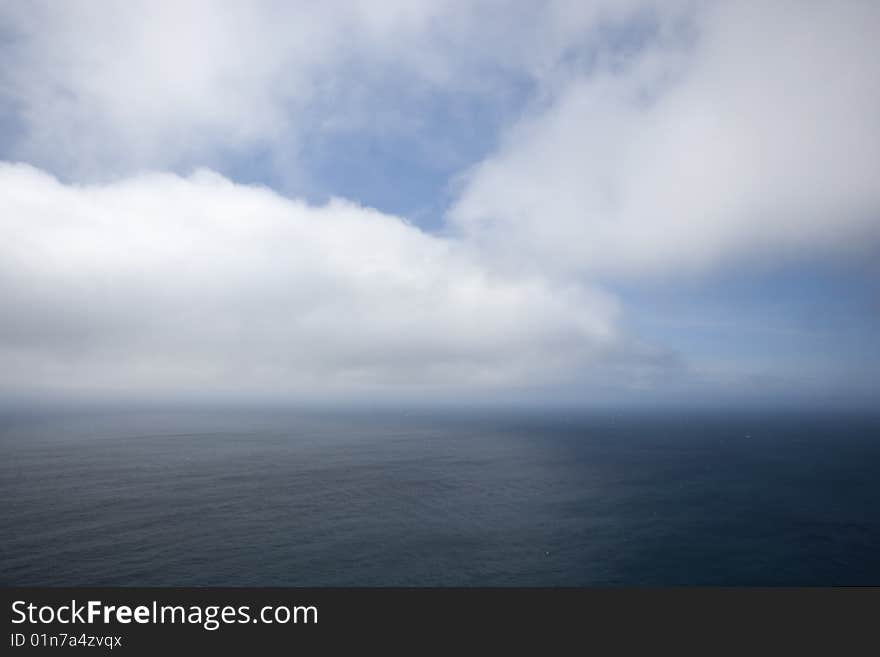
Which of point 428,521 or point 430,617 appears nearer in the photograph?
point 430,617

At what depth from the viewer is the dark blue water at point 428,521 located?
5897 centimetres

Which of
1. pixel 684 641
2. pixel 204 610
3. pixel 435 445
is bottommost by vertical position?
pixel 435 445

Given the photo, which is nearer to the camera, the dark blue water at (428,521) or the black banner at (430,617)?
the black banner at (430,617)

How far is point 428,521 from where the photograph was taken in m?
80.8

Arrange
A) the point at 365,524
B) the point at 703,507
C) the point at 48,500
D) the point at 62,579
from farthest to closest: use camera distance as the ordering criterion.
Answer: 1. the point at 703,507
2. the point at 48,500
3. the point at 365,524
4. the point at 62,579

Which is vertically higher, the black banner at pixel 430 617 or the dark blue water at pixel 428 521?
the black banner at pixel 430 617

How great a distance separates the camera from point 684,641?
28047 mm

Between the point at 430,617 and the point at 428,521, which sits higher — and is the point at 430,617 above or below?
above

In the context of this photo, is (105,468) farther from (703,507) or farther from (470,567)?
(703,507)

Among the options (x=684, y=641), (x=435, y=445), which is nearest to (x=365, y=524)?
(x=684, y=641)

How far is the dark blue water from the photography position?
5897 cm

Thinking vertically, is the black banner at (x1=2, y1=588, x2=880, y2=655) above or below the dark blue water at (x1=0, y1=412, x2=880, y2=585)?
above

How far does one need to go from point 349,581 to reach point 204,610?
109 ft

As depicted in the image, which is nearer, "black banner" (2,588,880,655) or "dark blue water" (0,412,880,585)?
"black banner" (2,588,880,655)
